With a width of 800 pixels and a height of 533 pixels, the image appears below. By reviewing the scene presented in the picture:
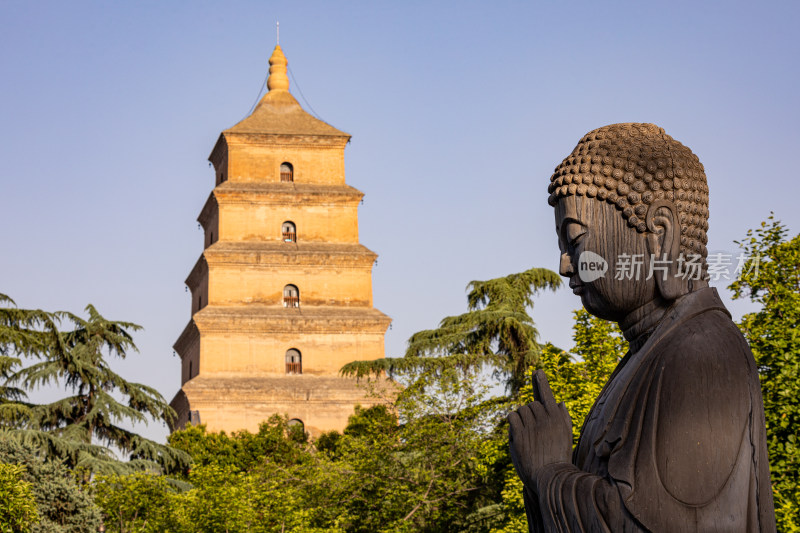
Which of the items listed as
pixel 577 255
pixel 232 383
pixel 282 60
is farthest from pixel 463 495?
pixel 282 60

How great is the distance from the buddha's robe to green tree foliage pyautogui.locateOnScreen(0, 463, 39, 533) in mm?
16253

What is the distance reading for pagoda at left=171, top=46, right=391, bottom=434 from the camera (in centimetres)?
3609

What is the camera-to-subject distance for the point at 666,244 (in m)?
3.13

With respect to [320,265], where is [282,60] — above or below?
above

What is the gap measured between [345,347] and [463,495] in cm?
1627

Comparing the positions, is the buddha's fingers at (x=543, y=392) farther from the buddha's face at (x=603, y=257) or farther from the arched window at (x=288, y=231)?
the arched window at (x=288, y=231)

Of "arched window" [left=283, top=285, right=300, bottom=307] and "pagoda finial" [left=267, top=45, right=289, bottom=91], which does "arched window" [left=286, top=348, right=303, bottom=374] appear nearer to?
"arched window" [left=283, top=285, right=300, bottom=307]

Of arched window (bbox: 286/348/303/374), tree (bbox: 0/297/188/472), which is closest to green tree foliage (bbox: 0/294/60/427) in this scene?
tree (bbox: 0/297/188/472)

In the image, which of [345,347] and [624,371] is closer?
[624,371]

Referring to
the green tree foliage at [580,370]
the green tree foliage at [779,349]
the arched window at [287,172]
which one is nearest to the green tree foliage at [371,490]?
the green tree foliage at [580,370]

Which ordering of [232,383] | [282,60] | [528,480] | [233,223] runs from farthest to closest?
[282,60] → [233,223] → [232,383] → [528,480]

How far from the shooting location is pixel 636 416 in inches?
115

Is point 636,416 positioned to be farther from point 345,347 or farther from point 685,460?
point 345,347

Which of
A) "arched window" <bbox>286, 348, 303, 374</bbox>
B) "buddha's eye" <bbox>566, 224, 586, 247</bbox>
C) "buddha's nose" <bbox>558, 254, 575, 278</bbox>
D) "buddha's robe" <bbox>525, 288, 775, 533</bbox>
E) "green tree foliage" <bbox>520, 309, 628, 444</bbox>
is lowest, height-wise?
"buddha's robe" <bbox>525, 288, 775, 533</bbox>
